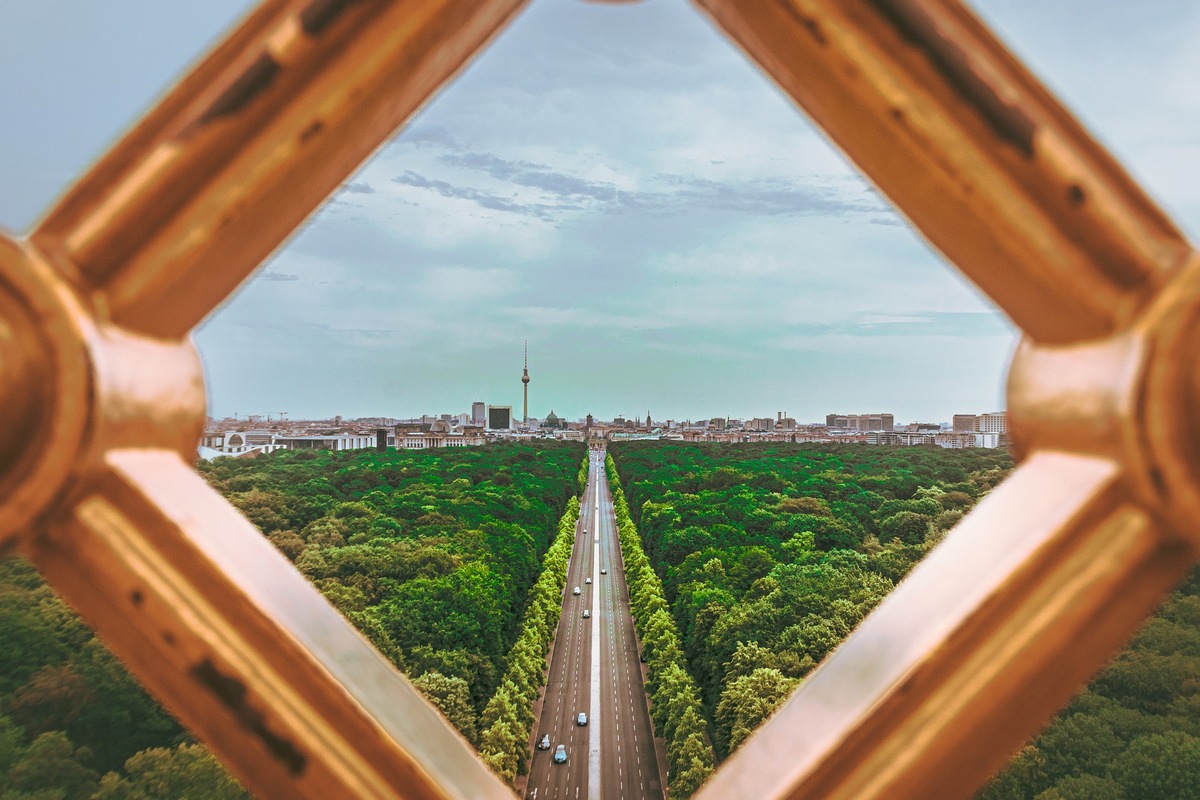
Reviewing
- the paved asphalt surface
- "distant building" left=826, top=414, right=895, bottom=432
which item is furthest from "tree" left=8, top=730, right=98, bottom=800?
"distant building" left=826, top=414, right=895, bottom=432

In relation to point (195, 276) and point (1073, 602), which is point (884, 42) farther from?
point (195, 276)

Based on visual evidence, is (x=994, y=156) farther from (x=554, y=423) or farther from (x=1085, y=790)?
(x=554, y=423)

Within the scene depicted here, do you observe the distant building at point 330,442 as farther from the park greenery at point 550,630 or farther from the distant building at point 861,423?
the distant building at point 861,423

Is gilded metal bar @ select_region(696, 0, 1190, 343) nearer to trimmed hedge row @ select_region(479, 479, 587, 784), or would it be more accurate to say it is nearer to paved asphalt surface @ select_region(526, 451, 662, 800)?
trimmed hedge row @ select_region(479, 479, 587, 784)

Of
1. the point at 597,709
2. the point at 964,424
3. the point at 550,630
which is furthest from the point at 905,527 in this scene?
the point at 964,424

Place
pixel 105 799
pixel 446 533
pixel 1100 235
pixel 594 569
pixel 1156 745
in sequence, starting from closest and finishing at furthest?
pixel 1100 235
pixel 105 799
pixel 1156 745
pixel 446 533
pixel 594 569

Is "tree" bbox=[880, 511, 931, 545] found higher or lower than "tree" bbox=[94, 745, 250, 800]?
higher

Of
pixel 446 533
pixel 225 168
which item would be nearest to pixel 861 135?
pixel 225 168
